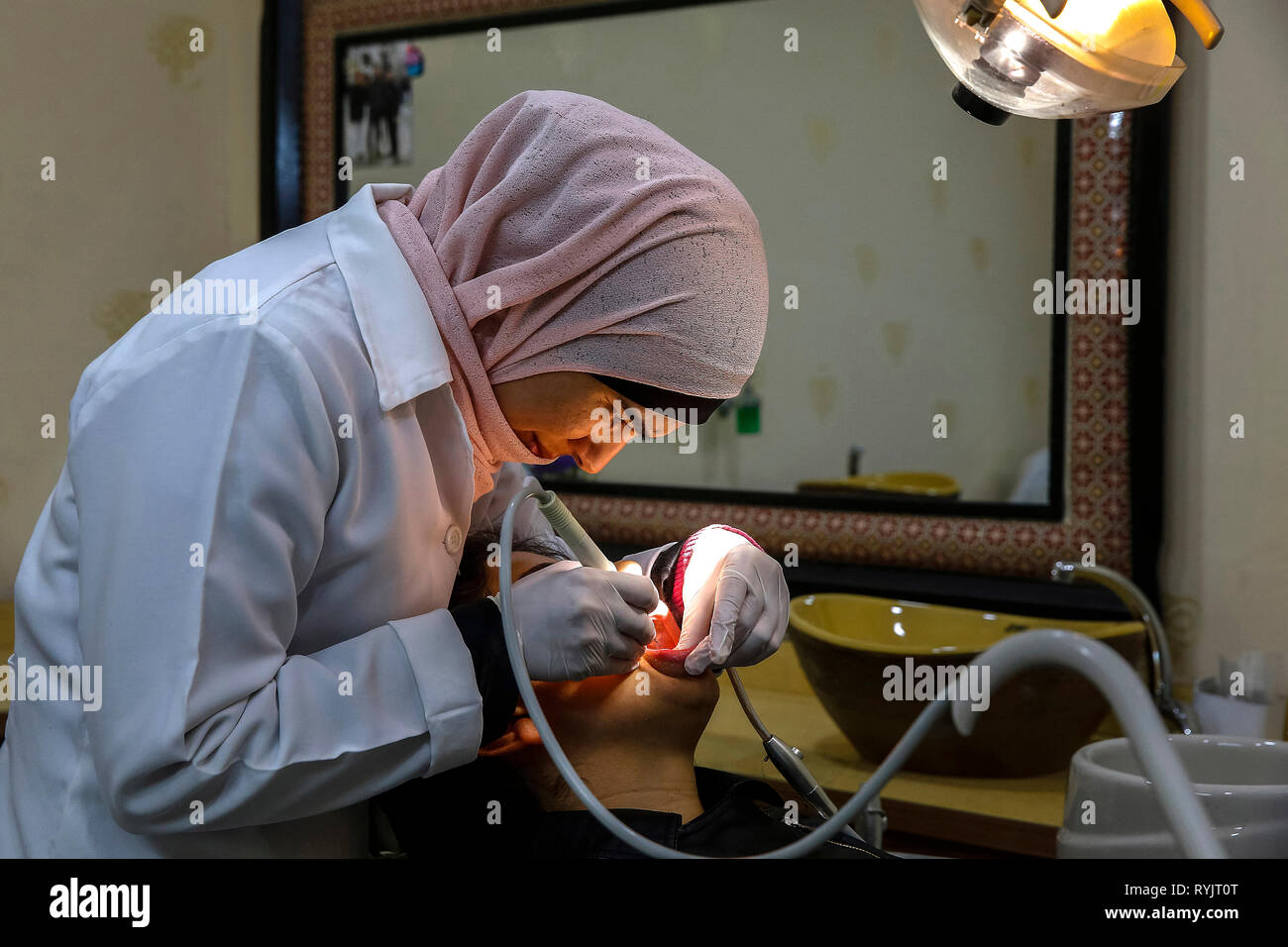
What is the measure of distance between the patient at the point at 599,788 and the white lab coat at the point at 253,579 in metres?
0.13

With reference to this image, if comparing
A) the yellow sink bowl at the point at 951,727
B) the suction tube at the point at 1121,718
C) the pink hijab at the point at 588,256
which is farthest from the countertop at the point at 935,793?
the suction tube at the point at 1121,718

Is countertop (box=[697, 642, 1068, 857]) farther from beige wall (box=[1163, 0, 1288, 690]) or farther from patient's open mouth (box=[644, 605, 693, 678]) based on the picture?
beige wall (box=[1163, 0, 1288, 690])

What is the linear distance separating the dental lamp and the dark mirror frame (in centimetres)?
91

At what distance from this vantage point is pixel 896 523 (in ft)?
6.25

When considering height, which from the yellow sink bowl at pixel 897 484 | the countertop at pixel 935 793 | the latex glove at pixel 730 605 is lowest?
the countertop at pixel 935 793

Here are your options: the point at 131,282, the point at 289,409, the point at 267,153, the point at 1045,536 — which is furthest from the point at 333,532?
the point at 267,153

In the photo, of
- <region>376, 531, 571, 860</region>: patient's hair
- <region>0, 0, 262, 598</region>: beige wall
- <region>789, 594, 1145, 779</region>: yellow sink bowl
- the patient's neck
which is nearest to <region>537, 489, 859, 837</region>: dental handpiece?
the patient's neck

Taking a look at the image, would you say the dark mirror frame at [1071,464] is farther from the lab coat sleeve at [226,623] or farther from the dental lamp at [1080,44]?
the lab coat sleeve at [226,623]

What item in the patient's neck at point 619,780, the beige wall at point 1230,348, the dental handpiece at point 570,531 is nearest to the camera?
the dental handpiece at point 570,531

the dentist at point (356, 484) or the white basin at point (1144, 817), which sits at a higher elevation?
the dentist at point (356, 484)

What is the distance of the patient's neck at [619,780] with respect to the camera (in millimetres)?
1062
